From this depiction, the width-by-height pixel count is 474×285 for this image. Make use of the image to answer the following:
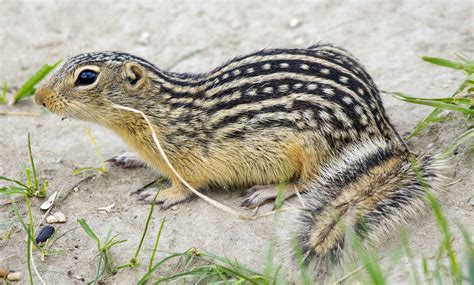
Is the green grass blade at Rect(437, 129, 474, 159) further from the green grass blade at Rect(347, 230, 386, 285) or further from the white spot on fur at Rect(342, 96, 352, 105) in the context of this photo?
the green grass blade at Rect(347, 230, 386, 285)

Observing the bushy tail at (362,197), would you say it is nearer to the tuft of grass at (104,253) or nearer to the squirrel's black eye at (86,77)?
the tuft of grass at (104,253)

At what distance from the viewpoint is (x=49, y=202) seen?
4852 mm

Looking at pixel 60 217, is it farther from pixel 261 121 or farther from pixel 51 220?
pixel 261 121

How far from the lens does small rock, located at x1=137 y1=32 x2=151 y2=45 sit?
23.5ft

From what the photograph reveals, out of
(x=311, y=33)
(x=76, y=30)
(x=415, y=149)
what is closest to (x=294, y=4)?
(x=311, y=33)

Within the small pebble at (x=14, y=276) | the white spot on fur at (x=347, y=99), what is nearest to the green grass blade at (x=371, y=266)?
the white spot on fur at (x=347, y=99)

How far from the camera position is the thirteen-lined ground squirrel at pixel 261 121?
4.52m

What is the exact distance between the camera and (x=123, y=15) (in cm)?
748

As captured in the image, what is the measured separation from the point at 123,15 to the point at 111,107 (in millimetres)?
2817

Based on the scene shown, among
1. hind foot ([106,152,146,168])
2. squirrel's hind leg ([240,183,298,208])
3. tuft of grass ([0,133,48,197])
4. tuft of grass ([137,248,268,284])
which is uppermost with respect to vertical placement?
tuft of grass ([0,133,48,197])

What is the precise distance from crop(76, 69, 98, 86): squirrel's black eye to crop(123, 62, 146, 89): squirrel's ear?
8.5 inches

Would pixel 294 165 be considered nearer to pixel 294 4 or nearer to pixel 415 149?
pixel 415 149

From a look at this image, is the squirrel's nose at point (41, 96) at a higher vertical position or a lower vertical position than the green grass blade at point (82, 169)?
higher

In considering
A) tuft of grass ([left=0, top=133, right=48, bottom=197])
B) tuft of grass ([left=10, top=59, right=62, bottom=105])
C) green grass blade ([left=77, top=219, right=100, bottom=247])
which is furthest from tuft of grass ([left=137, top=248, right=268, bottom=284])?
tuft of grass ([left=10, top=59, right=62, bottom=105])
